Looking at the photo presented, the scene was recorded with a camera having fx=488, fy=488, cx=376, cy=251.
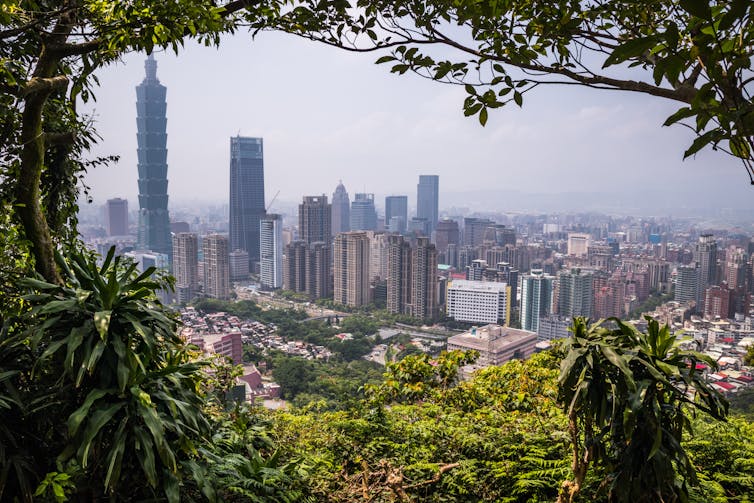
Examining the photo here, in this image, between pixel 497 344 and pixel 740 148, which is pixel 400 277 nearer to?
pixel 497 344

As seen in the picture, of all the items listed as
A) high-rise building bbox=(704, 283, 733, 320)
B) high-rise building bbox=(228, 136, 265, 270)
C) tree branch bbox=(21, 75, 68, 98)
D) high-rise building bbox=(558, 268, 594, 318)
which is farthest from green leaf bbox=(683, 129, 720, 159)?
high-rise building bbox=(228, 136, 265, 270)

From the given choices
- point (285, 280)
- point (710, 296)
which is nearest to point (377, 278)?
point (285, 280)

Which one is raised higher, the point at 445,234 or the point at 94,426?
Result: the point at 94,426

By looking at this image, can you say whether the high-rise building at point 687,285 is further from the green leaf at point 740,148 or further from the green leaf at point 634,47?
the green leaf at point 634,47

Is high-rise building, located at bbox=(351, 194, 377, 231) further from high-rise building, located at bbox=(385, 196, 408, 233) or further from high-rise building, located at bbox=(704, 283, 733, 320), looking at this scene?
high-rise building, located at bbox=(704, 283, 733, 320)

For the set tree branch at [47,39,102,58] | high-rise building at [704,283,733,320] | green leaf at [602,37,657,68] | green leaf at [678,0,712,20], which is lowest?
high-rise building at [704,283,733,320]

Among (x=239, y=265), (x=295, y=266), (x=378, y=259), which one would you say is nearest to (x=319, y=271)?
(x=295, y=266)

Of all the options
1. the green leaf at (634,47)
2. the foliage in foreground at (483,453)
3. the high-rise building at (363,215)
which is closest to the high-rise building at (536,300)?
the foliage in foreground at (483,453)
